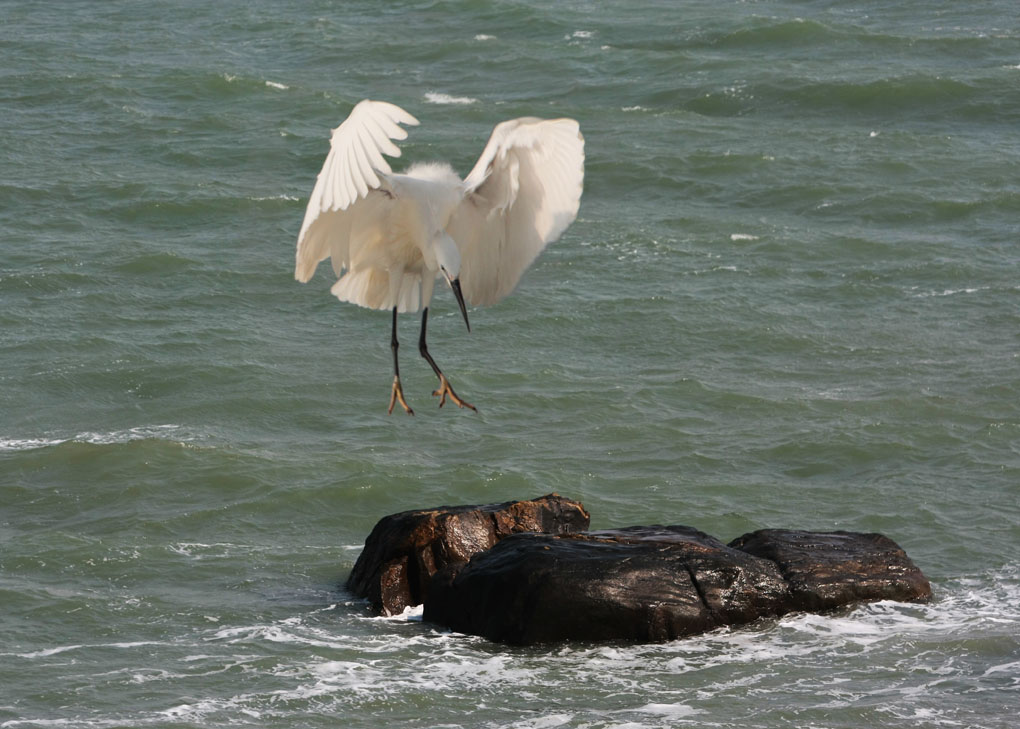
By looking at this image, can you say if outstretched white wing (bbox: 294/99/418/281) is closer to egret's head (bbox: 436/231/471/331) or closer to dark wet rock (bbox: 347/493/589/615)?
egret's head (bbox: 436/231/471/331)

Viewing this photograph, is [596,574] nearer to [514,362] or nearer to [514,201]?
[514,201]

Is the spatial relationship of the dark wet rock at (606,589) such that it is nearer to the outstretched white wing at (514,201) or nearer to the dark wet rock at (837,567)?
the dark wet rock at (837,567)

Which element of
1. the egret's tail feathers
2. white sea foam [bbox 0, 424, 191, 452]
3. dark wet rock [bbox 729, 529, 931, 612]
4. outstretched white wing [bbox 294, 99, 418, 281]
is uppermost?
outstretched white wing [bbox 294, 99, 418, 281]

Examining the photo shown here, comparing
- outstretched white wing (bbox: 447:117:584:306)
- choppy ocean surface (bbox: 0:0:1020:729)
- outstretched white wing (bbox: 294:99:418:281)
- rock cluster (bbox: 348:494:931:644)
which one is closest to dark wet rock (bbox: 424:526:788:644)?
rock cluster (bbox: 348:494:931:644)

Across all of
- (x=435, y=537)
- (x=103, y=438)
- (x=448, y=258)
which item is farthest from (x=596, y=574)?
(x=103, y=438)

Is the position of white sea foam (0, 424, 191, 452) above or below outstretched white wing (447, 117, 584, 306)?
below

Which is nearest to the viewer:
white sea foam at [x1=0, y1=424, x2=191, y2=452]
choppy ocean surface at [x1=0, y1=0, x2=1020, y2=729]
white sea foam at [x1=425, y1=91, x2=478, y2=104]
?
choppy ocean surface at [x1=0, y1=0, x2=1020, y2=729]

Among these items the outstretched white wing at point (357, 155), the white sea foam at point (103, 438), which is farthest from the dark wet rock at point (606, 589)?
the white sea foam at point (103, 438)

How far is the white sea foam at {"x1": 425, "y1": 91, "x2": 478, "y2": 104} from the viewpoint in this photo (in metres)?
26.5

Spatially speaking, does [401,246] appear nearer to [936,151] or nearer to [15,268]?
[15,268]

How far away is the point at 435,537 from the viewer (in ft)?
32.7

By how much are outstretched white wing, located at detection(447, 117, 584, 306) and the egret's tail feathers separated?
1.22ft

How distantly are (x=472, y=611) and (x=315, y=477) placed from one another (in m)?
4.20

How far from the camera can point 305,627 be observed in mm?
9945
